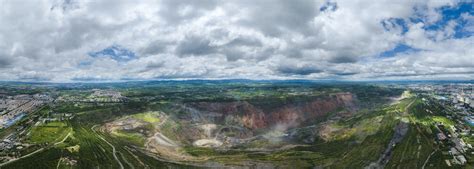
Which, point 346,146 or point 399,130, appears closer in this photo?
point 346,146

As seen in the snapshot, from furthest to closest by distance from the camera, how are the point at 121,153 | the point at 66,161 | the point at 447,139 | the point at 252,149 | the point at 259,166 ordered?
the point at 252,149
the point at 447,139
the point at 121,153
the point at 259,166
the point at 66,161

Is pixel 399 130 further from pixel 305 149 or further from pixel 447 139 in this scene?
pixel 305 149

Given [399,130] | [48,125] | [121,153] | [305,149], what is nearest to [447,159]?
[399,130]

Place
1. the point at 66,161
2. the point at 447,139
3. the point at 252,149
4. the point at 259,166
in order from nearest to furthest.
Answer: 1. the point at 66,161
2. the point at 259,166
3. the point at 447,139
4. the point at 252,149

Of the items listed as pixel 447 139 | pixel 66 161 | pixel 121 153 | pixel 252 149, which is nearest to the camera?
pixel 66 161

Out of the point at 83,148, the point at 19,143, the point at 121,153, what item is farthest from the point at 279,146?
the point at 19,143

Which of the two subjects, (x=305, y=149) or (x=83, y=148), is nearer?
(x=83, y=148)

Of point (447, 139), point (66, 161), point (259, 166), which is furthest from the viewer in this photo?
point (447, 139)

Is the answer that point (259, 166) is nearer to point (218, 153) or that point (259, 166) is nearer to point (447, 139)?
point (218, 153)

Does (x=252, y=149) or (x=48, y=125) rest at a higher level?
(x=48, y=125)
